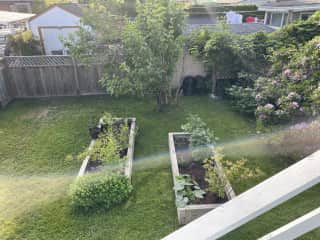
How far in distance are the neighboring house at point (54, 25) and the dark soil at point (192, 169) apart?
9711 mm

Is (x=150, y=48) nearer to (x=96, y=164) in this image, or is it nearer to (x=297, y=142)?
(x=96, y=164)

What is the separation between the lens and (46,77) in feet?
22.3

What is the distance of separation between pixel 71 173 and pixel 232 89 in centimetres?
469

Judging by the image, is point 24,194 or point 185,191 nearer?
point 185,191

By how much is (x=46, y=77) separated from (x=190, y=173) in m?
5.68

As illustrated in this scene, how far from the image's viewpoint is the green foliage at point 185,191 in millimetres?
2674

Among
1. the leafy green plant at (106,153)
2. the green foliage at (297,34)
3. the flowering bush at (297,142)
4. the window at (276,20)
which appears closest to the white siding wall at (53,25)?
the green foliage at (297,34)

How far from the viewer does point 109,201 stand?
294 centimetres

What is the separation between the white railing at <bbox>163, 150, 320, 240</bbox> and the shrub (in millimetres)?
1920

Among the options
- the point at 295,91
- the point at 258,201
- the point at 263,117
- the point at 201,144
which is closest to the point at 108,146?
the point at 201,144

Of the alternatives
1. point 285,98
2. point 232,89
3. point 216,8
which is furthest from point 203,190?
point 216,8

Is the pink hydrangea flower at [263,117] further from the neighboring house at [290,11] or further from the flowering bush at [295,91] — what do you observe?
the neighboring house at [290,11]

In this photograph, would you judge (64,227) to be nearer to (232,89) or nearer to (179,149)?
(179,149)

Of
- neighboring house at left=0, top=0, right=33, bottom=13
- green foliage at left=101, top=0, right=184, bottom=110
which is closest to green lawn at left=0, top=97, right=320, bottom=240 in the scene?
green foliage at left=101, top=0, right=184, bottom=110
